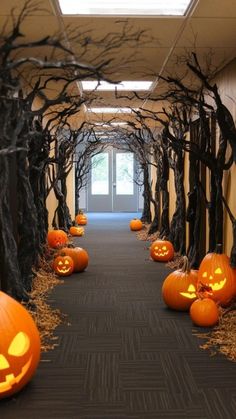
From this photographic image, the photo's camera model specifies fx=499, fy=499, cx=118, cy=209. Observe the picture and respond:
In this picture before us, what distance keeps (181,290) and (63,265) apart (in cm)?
211

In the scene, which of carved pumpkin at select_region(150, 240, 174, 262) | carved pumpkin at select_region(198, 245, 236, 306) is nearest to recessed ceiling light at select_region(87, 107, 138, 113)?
carved pumpkin at select_region(150, 240, 174, 262)

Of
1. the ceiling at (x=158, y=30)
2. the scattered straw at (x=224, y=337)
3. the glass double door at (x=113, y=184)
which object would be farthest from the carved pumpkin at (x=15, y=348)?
the glass double door at (x=113, y=184)

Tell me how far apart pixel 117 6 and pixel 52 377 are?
261 centimetres

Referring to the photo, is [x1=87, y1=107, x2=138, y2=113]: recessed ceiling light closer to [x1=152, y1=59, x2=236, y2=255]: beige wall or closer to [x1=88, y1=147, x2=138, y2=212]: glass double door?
[x1=152, y1=59, x2=236, y2=255]: beige wall

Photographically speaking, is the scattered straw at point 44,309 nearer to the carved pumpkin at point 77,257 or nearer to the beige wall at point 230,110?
the carved pumpkin at point 77,257

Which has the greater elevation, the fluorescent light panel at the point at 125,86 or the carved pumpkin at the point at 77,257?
the fluorescent light panel at the point at 125,86

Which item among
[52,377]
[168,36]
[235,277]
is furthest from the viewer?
[235,277]

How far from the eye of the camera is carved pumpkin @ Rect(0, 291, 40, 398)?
275 centimetres

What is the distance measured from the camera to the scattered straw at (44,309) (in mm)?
3857

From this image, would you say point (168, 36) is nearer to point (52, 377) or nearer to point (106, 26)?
point (106, 26)

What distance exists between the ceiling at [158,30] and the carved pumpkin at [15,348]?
1.59m

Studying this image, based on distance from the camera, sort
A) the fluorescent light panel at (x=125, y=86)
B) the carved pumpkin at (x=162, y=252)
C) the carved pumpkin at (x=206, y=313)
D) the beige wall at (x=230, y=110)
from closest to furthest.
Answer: the carved pumpkin at (x=206, y=313)
the beige wall at (x=230, y=110)
the fluorescent light panel at (x=125, y=86)
the carved pumpkin at (x=162, y=252)

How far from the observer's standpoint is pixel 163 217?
940cm

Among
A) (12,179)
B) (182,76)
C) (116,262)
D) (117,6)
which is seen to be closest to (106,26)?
(117,6)
